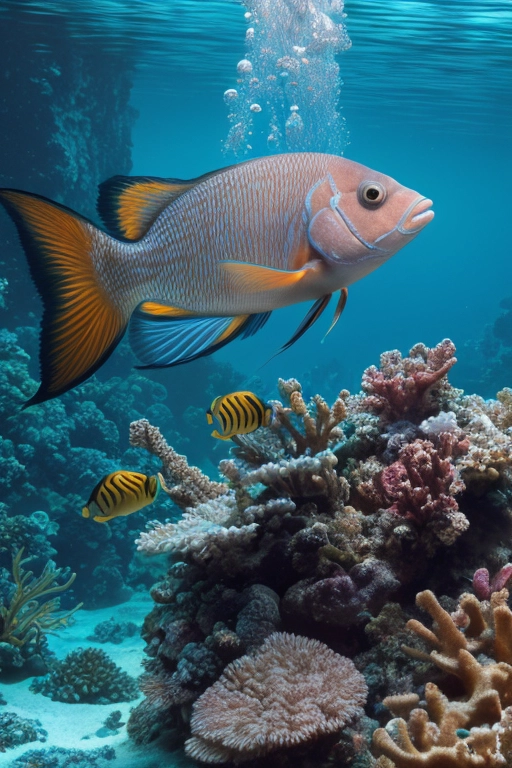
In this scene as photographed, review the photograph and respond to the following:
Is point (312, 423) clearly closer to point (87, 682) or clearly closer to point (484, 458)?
point (484, 458)

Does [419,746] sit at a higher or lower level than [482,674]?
lower

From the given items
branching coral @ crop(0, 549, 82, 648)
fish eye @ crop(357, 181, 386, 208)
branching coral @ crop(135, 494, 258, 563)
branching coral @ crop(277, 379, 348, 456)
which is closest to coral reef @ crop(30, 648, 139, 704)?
branching coral @ crop(0, 549, 82, 648)

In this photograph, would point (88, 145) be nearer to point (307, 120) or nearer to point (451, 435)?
point (307, 120)

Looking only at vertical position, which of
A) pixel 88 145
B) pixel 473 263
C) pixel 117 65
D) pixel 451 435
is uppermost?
pixel 473 263

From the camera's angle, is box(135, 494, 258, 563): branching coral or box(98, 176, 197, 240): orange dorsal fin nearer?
box(98, 176, 197, 240): orange dorsal fin

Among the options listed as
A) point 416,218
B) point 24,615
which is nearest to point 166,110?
point 24,615

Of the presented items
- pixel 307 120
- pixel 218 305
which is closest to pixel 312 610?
pixel 218 305

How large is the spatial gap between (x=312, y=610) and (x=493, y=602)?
1012 mm

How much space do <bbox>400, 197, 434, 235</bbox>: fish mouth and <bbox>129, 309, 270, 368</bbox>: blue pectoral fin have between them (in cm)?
55

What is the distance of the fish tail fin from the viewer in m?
1.37

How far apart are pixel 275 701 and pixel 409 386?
2.36 metres

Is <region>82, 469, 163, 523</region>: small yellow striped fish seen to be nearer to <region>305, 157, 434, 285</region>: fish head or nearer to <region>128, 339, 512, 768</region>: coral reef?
<region>128, 339, 512, 768</region>: coral reef

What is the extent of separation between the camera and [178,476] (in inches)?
168

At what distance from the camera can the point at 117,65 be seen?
21203mm
